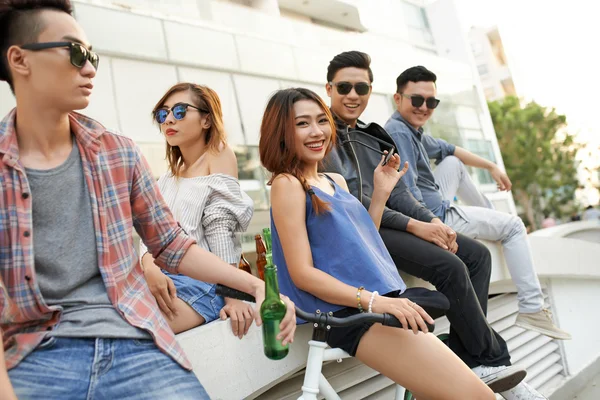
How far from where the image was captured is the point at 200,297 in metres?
2.36

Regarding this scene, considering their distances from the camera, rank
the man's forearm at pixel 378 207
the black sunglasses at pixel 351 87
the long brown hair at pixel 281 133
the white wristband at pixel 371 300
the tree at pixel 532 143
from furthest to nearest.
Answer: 1. the tree at pixel 532 143
2. the black sunglasses at pixel 351 87
3. the man's forearm at pixel 378 207
4. the long brown hair at pixel 281 133
5. the white wristband at pixel 371 300

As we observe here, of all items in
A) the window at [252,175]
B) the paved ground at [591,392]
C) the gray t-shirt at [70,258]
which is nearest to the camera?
the gray t-shirt at [70,258]

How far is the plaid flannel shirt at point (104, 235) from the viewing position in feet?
4.34

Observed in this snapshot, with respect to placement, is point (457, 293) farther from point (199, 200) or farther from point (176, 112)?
point (176, 112)

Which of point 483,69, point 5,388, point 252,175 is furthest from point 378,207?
point 483,69

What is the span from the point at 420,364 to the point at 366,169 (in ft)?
4.89

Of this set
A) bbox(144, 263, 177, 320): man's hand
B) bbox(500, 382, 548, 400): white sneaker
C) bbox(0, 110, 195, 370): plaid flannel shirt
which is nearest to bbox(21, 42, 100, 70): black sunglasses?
bbox(0, 110, 195, 370): plaid flannel shirt

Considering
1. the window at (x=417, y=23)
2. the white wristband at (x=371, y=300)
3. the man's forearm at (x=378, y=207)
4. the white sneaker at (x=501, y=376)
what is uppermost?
the window at (x=417, y=23)

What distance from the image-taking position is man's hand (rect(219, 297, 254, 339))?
2.22 metres

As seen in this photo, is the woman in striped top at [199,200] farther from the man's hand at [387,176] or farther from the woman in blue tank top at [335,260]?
the man's hand at [387,176]

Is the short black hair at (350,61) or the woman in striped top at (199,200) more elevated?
the short black hair at (350,61)

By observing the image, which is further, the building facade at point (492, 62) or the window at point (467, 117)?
the building facade at point (492, 62)

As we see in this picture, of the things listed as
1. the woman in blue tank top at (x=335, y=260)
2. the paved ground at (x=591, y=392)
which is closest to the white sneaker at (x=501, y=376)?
the woman in blue tank top at (x=335, y=260)

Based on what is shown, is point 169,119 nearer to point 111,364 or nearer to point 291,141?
point 291,141
